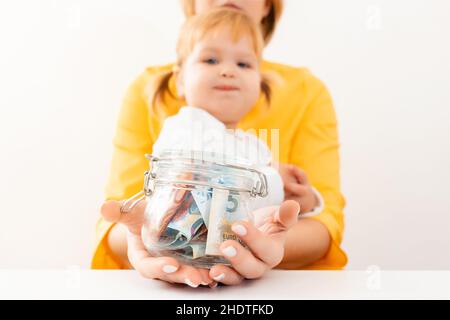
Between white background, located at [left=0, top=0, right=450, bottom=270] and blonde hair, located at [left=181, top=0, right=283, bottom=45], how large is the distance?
33cm

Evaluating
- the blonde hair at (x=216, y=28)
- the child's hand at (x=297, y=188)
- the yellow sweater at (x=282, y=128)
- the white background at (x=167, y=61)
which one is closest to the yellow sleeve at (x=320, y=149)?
the yellow sweater at (x=282, y=128)

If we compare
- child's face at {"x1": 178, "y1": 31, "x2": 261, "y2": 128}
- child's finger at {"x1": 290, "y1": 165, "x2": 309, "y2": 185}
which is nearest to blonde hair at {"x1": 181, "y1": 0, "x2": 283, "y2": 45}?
child's face at {"x1": 178, "y1": 31, "x2": 261, "y2": 128}

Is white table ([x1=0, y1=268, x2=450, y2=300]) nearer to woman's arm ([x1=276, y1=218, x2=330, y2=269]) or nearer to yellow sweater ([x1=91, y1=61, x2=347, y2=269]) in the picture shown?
woman's arm ([x1=276, y1=218, x2=330, y2=269])

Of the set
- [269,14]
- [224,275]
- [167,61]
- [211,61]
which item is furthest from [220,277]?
[167,61]

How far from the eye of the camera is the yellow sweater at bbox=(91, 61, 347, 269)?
0.94 meters


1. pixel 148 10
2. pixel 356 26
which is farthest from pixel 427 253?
pixel 148 10

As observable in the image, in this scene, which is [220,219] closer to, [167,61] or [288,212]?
[288,212]

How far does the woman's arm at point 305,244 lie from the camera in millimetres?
767

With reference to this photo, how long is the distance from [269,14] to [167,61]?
1.34 ft

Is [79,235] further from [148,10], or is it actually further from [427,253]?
[427,253]

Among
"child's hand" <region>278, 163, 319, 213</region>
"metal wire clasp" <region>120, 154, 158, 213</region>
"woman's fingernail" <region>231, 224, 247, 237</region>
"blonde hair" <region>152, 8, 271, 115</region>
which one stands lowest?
"woman's fingernail" <region>231, 224, 247, 237</region>

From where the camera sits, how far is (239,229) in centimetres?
40
